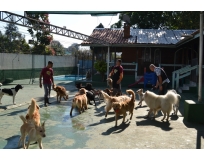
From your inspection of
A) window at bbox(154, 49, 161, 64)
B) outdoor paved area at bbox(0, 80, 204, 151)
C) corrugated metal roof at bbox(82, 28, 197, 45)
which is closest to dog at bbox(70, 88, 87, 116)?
outdoor paved area at bbox(0, 80, 204, 151)

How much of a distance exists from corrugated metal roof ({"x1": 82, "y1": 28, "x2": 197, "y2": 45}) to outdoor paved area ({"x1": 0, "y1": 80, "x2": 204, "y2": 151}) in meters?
10.4

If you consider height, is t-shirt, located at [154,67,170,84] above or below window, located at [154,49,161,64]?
below

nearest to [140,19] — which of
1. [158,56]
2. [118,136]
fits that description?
[158,56]

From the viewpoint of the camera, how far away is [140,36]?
19.9 meters

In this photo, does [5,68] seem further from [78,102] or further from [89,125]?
[89,125]

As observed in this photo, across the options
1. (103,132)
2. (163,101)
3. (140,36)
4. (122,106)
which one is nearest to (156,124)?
(163,101)

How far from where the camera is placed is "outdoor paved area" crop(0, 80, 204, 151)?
16.6 feet

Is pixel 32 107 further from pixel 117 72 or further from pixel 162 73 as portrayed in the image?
pixel 162 73

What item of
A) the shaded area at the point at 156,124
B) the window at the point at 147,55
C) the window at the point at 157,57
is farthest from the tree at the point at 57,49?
the shaded area at the point at 156,124

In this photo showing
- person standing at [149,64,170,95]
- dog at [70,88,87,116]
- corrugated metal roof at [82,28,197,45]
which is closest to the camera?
dog at [70,88,87,116]

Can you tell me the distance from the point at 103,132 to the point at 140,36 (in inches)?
595

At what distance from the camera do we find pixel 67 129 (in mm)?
6211

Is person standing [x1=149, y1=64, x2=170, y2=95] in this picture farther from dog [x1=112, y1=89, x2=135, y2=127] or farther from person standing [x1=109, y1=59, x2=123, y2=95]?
dog [x1=112, y1=89, x2=135, y2=127]

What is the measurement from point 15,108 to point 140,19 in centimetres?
2894
